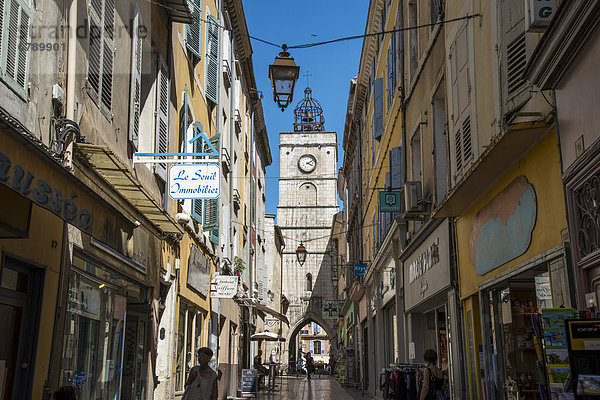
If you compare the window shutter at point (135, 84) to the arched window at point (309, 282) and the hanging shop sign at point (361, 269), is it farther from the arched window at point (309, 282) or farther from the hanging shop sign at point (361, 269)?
the arched window at point (309, 282)

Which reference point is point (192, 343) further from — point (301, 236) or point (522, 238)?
point (301, 236)

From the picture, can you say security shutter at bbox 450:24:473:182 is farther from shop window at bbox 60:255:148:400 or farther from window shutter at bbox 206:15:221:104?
window shutter at bbox 206:15:221:104

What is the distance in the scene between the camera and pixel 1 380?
18.9ft

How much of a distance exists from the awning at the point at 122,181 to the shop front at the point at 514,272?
4.25 meters

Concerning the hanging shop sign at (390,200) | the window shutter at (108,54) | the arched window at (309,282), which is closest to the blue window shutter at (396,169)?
the hanging shop sign at (390,200)

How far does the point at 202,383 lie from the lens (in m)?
8.17

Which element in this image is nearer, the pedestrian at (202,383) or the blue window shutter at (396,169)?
the pedestrian at (202,383)

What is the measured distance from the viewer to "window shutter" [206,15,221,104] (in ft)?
55.0

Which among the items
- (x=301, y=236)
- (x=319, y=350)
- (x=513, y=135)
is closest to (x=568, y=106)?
(x=513, y=135)

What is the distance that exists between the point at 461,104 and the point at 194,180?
397 centimetres

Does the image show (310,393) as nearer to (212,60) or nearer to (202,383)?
(212,60)

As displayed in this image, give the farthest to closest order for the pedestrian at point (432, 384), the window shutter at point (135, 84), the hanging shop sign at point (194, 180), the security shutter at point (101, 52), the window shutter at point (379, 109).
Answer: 1. the window shutter at point (379, 109)
2. the hanging shop sign at point (194, 180)
3. the window shutter at point (135, 84)
4. the pedestrian at point (432, 384)
5. the security shutter at point (101, 52)

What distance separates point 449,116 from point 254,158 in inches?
886

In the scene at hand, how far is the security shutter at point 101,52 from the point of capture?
8109mm
